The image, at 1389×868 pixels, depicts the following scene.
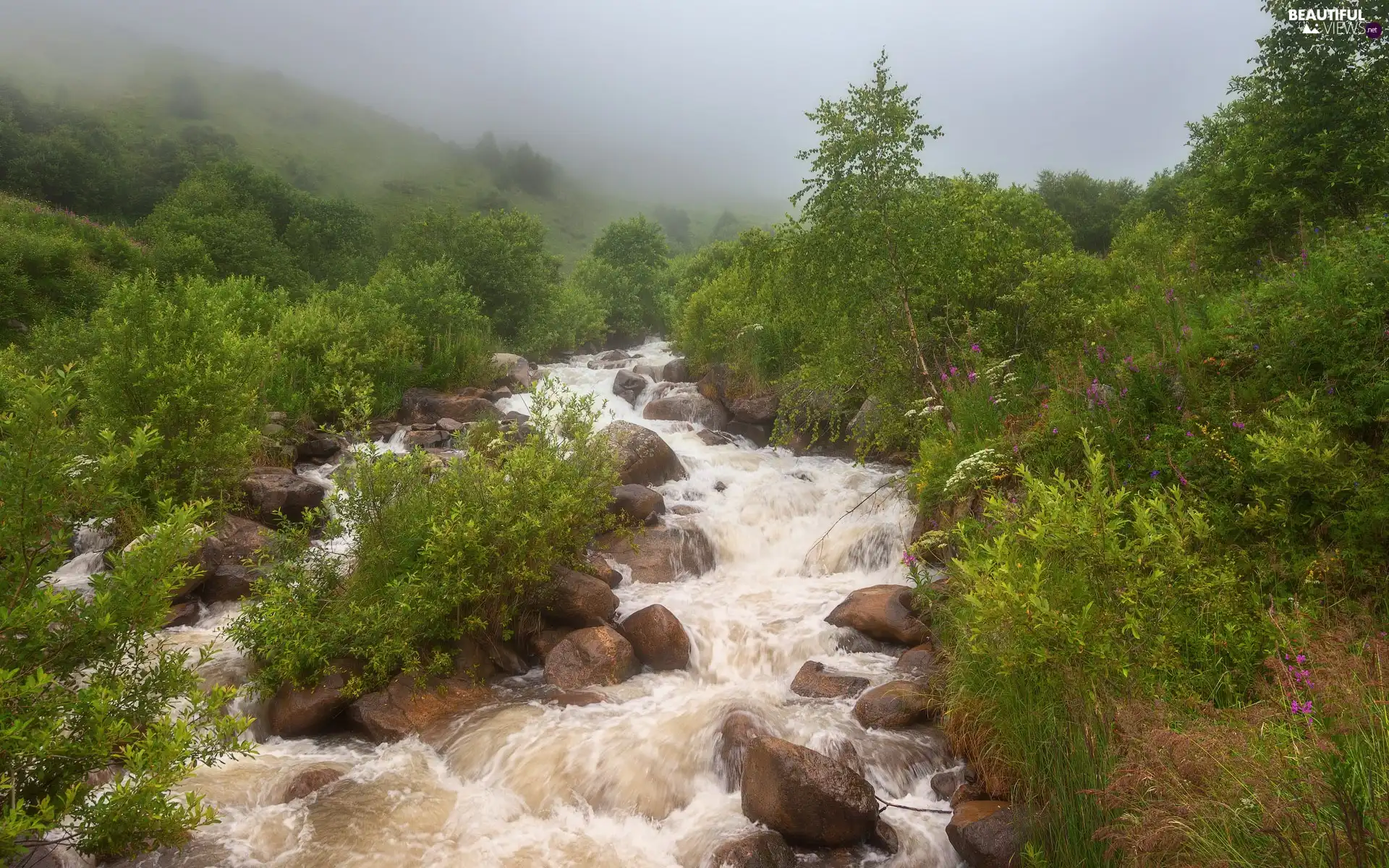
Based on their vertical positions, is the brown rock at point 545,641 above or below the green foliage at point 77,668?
below

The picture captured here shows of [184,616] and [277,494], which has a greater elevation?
[277,494]

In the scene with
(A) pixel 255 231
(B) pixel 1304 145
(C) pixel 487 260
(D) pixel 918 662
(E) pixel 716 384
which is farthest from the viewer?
(A) pixel 255 231

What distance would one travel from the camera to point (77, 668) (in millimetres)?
4570

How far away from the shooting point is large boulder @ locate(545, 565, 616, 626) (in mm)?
9555

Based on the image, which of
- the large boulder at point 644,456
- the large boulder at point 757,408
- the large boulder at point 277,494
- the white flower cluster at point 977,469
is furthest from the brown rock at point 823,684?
the large boulder at point 757,408

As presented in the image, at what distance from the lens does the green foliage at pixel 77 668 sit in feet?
13.2

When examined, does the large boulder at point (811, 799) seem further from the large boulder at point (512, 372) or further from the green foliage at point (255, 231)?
the green foliage at point (255, 231)

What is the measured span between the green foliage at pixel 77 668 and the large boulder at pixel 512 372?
1882cm

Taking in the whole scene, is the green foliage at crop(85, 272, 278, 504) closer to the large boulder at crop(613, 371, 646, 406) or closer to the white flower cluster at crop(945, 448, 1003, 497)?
the white flower cluster at crop(945, 448, 1003, 497)

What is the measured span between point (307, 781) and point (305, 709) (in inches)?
47.2

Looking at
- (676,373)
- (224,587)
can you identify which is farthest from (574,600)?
(676,373)

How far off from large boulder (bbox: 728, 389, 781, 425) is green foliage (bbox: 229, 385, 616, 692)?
1154cm

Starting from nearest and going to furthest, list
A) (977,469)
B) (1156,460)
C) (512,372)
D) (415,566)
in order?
(1156,460)
(415,566)
(977,469)
(512,372)

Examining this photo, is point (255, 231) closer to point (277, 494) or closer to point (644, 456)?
point (277, 494)
